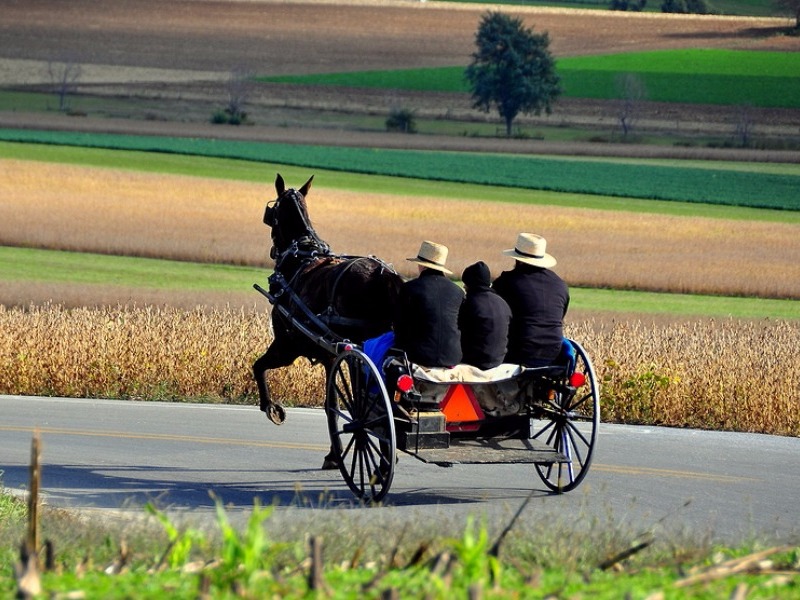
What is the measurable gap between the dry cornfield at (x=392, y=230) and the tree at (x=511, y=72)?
5211 centimetres

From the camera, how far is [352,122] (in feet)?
334

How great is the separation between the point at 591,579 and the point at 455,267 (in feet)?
92.5

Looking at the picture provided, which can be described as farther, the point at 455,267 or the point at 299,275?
the point at 455,267

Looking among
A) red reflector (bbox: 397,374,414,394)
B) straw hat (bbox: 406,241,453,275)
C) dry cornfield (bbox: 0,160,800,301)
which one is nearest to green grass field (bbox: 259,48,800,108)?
dry cornfield (bbox: 0,160,800,301)

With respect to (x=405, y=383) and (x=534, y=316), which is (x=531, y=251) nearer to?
(x=534, y=316)

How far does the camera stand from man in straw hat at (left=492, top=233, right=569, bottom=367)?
37.3 ft

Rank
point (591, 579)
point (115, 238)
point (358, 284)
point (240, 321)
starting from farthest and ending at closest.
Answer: point (115, 238), point (240, 321), point (358, 284), point (591, 579)

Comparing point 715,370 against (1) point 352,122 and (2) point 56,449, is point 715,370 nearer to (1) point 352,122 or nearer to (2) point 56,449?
(2) point 56,449

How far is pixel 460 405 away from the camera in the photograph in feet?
36.3

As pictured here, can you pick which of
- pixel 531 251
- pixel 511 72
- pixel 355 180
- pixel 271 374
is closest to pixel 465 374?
pixel 531 251

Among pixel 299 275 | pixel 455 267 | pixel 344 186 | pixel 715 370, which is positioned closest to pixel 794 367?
pixel 715 370

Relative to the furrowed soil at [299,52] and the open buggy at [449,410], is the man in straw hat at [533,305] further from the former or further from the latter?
the furrowed soil at [299,52]

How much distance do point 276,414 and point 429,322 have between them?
2.97 meters

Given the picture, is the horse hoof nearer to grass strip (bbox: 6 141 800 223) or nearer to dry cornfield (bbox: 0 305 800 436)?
dry cornfield (bbox: 0 305 800 436)
